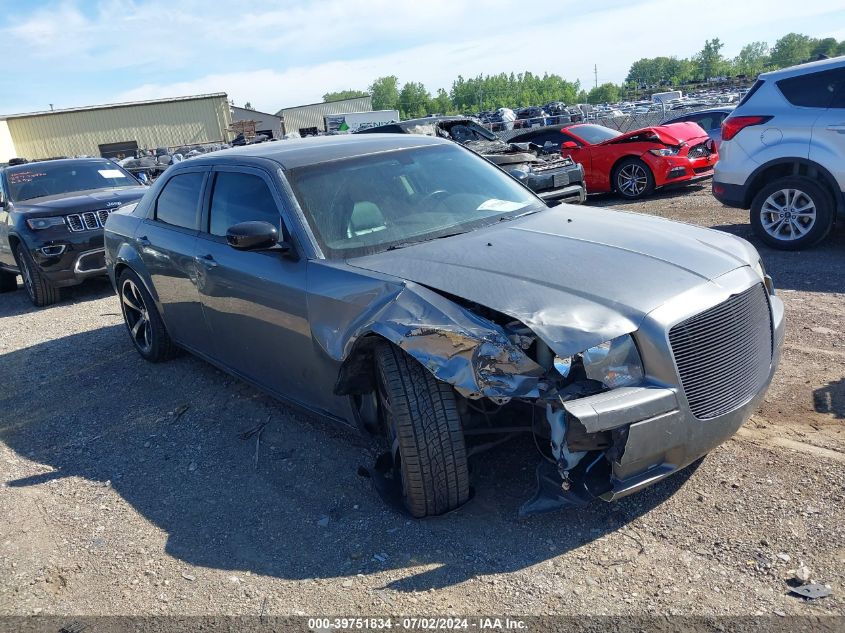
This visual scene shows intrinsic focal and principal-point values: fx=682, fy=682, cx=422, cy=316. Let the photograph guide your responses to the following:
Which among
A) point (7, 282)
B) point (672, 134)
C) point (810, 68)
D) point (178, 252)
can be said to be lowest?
point (7, 282)

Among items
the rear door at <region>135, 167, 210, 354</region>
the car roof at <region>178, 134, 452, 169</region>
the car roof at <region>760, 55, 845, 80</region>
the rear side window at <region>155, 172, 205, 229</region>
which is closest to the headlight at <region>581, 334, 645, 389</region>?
the car roof at <region>178, 134, 452, 169</region>

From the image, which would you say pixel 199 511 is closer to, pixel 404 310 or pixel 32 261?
pixel 404 310

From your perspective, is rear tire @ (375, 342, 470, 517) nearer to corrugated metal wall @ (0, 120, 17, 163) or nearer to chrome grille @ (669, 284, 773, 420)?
chrome grille @ (669, 284, 773, 420)

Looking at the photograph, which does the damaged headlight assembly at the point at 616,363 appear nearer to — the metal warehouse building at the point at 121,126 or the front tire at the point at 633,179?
the front tire at the point at 633,179

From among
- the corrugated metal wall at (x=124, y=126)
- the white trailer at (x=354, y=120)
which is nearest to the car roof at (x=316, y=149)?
the white trailer at (x=354, y=120)

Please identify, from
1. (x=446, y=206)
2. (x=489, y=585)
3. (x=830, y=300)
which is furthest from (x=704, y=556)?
(x=830, y=300)

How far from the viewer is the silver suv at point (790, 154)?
6816 mm

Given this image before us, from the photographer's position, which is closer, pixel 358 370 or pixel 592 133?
pixel 358 370

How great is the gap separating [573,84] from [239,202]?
5720 inches

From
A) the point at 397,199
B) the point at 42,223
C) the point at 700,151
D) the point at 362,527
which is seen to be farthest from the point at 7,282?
the point at 700,151

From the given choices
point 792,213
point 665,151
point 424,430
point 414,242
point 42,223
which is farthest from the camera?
point 665,151

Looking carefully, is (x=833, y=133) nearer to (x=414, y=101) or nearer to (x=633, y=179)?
(x=633, y=179)

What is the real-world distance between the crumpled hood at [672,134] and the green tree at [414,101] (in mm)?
95471

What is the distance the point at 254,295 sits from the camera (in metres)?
3.92
